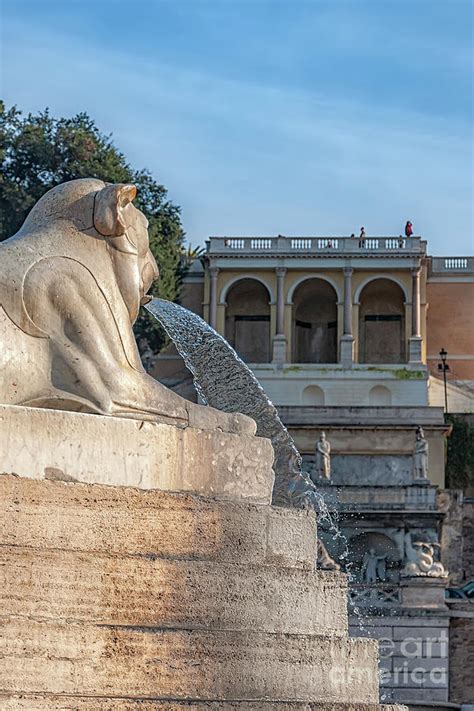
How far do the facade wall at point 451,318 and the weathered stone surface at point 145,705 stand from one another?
53934 mm

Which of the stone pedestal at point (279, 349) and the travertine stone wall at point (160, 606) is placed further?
the stone pedestal at point (279, 349)

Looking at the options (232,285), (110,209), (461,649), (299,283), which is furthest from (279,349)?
(110,209)

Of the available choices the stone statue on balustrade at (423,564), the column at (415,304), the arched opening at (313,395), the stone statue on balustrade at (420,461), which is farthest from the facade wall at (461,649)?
the column at (415,304)

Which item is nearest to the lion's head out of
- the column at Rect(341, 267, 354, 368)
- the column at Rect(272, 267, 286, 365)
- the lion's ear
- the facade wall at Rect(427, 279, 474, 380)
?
the lion's ear

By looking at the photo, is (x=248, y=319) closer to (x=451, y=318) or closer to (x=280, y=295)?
(x=280, y=295)

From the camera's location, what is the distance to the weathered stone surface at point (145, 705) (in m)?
6.21

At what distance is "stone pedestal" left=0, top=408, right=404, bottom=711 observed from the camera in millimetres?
6504

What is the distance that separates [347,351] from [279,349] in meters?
2.29

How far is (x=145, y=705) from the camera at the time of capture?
6.41 metres

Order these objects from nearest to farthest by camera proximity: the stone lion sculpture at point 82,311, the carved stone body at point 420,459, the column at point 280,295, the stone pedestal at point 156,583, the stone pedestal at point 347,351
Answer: the stone pedestal at point 156,583
the stone lion sculpture at point 82,311
the carved stone body at point 420,459
the stone pedestal at point 347,351
the column at point 280,295

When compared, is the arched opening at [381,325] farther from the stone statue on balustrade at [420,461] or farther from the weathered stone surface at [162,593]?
the weathered stone surface at [162,593]

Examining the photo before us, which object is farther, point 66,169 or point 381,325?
point 381,325

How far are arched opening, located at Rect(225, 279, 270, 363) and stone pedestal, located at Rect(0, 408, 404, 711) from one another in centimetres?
5103

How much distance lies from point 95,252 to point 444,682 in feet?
73.2
